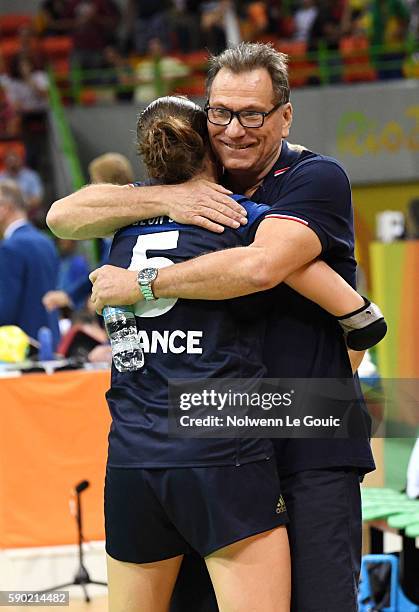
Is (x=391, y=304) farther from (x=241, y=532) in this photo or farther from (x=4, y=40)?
(x=4, y=40)

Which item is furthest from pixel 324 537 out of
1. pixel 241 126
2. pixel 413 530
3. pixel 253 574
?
pixel 413 530

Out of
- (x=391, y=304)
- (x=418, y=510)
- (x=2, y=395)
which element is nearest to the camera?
(x=418, y=510)

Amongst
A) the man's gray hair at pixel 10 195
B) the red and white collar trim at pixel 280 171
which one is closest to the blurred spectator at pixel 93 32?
the man's gray hair at pixel 10 195

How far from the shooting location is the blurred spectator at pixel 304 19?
1566 cm

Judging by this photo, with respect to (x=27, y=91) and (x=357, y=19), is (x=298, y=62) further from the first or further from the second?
(x=27, y=91)

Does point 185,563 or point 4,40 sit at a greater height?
point 4,40

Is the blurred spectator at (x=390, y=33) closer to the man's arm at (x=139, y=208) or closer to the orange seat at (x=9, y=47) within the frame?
the orange seat at (x=9, y=47)

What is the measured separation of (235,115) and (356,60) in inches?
497

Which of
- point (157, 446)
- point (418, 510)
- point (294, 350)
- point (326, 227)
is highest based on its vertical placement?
point (326, 227)

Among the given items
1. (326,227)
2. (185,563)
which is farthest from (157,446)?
(326,227)

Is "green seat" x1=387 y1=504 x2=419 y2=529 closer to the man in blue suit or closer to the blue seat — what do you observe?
the blue seat

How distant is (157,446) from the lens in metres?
2.51

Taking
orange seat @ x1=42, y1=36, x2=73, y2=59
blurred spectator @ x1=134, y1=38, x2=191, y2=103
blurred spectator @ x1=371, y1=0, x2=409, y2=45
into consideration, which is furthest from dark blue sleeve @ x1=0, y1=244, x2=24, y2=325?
orange seat @ x1=42, y1=36, x2=73, y2=59

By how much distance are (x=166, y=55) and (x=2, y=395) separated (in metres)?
10.5
